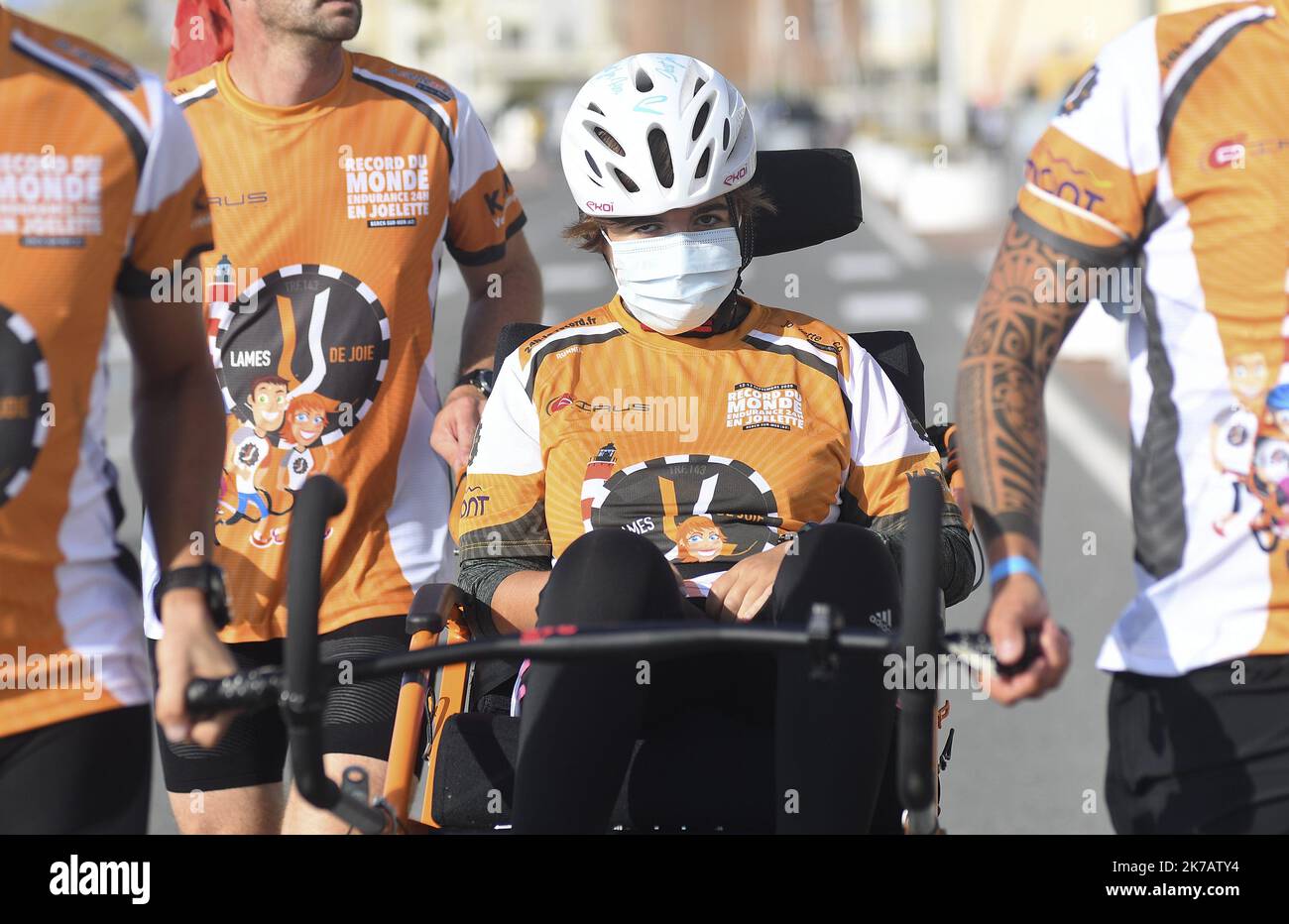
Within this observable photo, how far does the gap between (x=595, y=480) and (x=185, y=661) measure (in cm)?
151

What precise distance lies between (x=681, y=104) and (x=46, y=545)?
2166mm

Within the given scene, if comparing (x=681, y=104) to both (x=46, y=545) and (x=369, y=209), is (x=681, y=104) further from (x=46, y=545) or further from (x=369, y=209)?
(x=46, y=545)

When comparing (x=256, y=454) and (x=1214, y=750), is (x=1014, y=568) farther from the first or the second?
(x=256, y=454)

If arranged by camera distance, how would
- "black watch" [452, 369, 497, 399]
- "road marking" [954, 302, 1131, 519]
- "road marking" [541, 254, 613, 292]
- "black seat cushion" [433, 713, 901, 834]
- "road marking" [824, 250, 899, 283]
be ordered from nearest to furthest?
"black seat cushion" [433, 713, 901, 834], "black watch" [452, 369, 497, 399], "road marking" [954, 302, 1131, 519], "road marking" [541, 254, 613, 292], "road marking" [824, 250, 899, 283]

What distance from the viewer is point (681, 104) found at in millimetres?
4480

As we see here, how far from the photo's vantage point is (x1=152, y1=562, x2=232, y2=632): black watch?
9.55 feet

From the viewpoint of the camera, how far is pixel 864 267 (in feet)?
84.2

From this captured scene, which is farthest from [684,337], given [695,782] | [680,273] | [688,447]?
[695,782]

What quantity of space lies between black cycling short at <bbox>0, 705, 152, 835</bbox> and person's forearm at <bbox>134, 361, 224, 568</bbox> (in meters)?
0.30

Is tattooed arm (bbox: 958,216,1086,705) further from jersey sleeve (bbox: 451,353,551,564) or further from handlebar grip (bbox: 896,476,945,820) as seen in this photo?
jersey sleeve (bbox: 451,353,551,564)

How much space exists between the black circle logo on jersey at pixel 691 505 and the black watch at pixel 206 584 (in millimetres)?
1335

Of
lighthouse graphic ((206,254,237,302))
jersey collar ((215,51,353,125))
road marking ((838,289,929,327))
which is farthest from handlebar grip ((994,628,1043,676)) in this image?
road marking ((838,289,929,327))

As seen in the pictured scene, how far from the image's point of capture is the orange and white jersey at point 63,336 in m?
2.78
